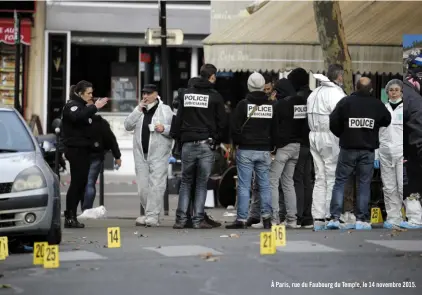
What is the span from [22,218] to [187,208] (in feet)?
12.8

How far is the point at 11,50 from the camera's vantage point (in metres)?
30.7

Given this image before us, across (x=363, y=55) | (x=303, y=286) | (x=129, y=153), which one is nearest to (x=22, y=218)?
(x=303, y=286)

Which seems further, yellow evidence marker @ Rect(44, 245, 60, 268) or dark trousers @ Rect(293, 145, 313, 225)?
dark trousers @ Rect(293, 145, 313, 225)

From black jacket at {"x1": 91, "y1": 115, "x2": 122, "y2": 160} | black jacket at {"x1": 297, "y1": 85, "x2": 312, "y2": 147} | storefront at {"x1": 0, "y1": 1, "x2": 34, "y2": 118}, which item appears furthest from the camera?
storefront at {"x1": 0, "y1": 1, "x2": 34, "y2": 118}

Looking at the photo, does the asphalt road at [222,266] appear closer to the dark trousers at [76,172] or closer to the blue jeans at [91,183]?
the dark trousers at [76,172]

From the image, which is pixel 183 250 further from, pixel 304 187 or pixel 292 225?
pixel 304 187

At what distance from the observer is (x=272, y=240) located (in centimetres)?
1238

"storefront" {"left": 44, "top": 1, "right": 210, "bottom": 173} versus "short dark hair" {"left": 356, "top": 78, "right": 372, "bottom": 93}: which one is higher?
"storefront" {"left": 44, "top": 1, "right": 210, "bottom": 173}

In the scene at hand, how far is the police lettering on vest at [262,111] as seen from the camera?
16.1 meters

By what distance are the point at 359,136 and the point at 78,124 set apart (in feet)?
12.4

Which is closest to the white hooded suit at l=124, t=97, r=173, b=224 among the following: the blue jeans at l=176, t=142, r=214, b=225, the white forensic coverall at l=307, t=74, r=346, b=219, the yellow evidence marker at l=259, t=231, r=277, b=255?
the blue jeans at l=176, t=142, r=214, b=225

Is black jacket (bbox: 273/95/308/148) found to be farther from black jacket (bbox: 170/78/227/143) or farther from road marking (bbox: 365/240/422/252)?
road marking (bbox: 365/240/422/252)

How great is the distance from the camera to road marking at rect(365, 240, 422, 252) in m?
13.1

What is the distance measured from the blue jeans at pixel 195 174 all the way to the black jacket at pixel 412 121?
2.53m
